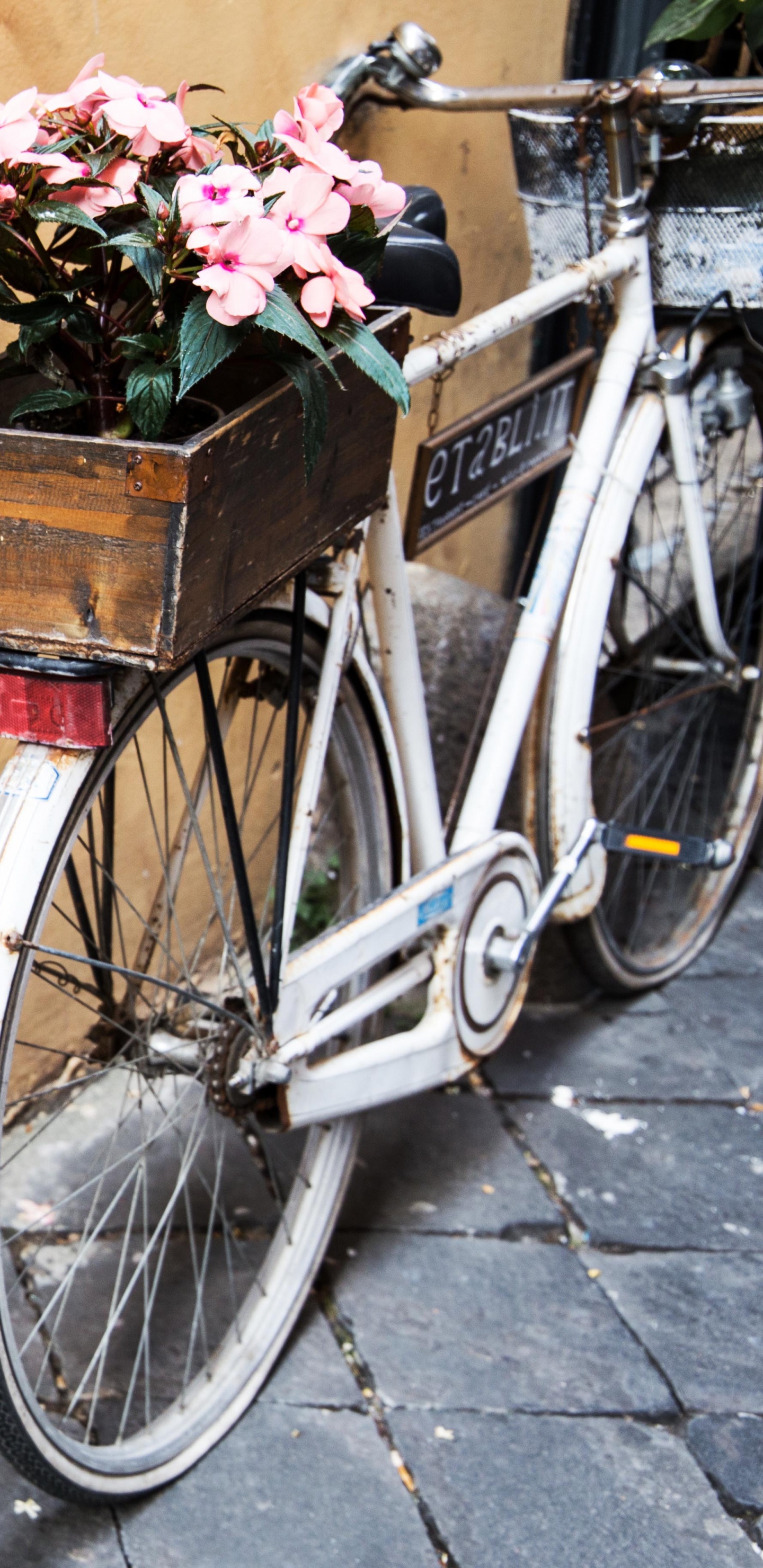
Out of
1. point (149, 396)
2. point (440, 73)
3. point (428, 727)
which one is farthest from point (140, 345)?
point (440, 73)

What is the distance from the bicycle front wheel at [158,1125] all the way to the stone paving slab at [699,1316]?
17.8 inches

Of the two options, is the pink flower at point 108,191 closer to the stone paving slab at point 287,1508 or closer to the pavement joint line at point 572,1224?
the stone paving slab at point 287,1508

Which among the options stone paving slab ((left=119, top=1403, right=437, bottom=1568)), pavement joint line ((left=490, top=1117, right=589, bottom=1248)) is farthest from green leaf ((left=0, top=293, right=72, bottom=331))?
pavement joint line ((left=490, top=1117, right=589, bottom=1248))

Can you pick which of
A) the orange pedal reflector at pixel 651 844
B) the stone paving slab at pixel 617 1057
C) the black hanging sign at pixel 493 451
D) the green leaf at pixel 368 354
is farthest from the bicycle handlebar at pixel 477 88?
the stone paving slab at pixel 617 1057

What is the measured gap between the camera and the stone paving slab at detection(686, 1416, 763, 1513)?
68.1 inches

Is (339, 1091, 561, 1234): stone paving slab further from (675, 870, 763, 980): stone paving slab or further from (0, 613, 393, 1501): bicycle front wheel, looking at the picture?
(675, 870, 763, 980): stone paving slab

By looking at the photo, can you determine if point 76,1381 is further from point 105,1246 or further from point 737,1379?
point 737,1379

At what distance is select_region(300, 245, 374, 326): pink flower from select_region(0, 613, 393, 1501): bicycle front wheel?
0.40m

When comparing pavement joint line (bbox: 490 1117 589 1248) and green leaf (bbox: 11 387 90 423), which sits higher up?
green leaf (bbox: 11 387 90 423)

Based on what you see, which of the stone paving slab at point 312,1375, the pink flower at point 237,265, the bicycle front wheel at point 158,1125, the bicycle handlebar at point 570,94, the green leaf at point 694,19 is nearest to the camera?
the pink flower at point 237,265

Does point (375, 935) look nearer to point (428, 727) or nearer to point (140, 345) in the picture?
point (428, 727)

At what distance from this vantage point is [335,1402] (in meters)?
1.81

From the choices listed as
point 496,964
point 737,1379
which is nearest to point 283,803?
point 496,964

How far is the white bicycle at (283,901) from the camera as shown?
1.57 m
